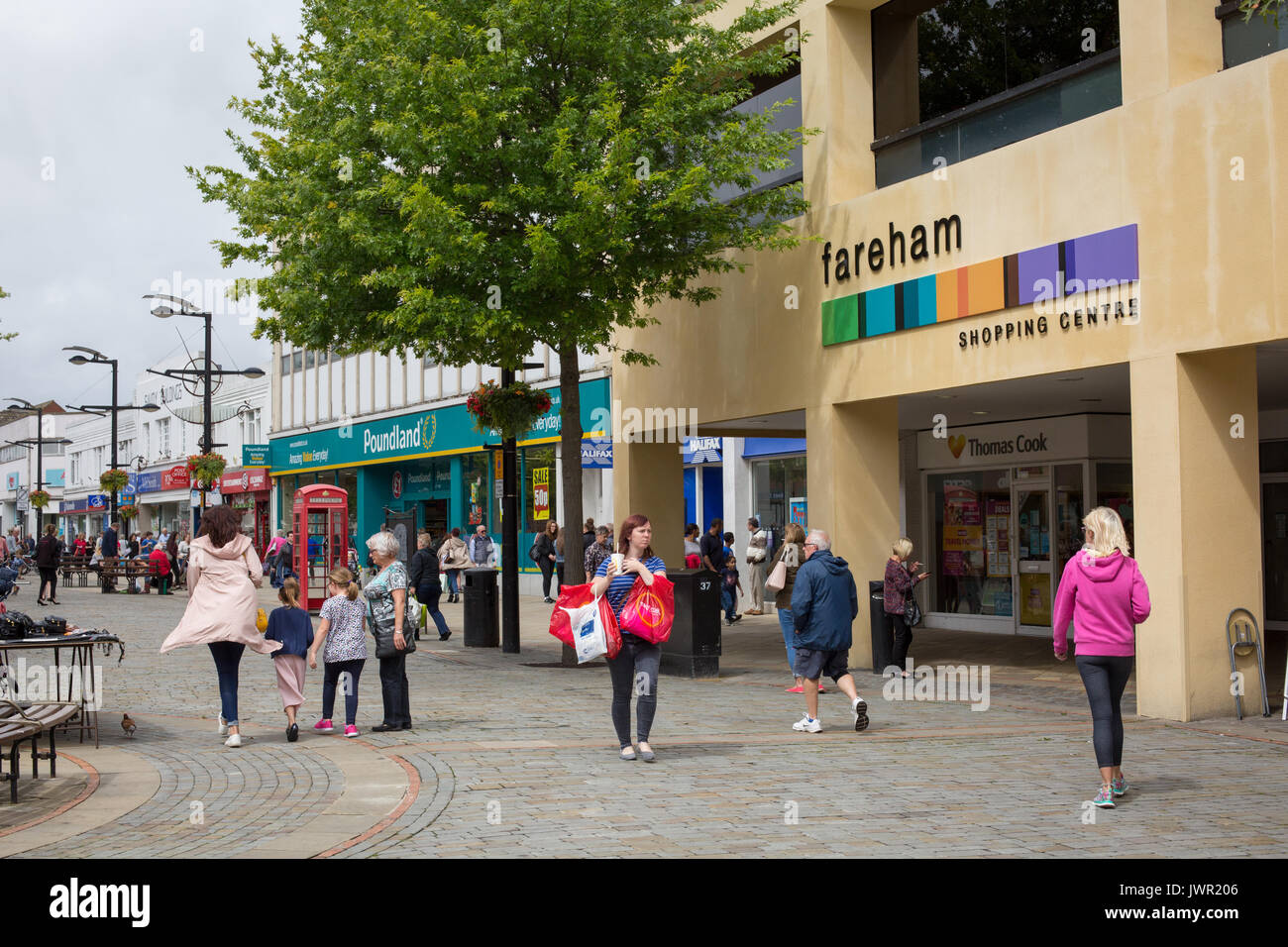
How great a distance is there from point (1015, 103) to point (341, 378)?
33.9 meters

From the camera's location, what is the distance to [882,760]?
9.09 meters

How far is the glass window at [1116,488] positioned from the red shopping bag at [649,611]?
10.6 m

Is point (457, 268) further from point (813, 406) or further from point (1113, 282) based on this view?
point (1113, 282)

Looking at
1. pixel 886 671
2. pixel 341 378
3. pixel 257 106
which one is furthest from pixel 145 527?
pixel 886 671

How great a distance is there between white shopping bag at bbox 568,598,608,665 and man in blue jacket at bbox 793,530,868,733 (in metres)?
1.97

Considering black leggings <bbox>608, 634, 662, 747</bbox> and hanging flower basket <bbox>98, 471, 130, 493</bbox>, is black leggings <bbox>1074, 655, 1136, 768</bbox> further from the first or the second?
hanging flower basket <bbox>98, 471, 130, 493</bbox>

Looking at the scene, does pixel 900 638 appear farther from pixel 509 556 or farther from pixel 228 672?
pixel 228 672

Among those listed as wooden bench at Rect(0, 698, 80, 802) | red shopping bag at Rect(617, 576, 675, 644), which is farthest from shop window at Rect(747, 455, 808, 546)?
wooden bench at Rect(0, 698, 80, 802)

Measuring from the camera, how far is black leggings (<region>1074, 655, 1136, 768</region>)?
749 cm

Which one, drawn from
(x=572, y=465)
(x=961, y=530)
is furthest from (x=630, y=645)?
(x=961, y=530)

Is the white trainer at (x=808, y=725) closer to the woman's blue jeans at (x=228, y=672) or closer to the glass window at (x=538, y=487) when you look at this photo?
the woman's blue jeans at (x=228, y=672)

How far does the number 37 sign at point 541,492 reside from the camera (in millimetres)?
31891

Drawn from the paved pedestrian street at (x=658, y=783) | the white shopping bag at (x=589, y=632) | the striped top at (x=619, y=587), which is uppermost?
the striped top at (x=619, y=587)

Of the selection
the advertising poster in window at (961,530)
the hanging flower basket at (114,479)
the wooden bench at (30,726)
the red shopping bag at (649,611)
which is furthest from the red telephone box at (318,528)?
the red shopping bag at (649,611)
